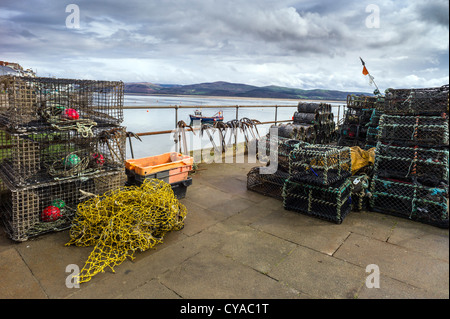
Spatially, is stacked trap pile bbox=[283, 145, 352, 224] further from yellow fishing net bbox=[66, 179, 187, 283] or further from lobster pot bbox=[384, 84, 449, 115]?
yellow fishing net bbox=[66, 179, 187, 283]

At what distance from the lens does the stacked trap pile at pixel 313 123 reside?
9.94 metres

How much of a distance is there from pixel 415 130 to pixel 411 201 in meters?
1.16

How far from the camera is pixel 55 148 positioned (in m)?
4.27

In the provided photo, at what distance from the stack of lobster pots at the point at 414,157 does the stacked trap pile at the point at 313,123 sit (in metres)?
4.43

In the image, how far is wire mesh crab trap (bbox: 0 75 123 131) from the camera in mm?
3477

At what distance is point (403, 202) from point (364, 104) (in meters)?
6.27

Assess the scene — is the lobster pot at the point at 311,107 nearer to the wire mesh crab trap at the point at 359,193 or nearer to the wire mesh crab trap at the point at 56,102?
the wire mesh crab trap at the point at 359,193

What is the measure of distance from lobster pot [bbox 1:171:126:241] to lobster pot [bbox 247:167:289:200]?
2.62 m

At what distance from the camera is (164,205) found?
3859 mm

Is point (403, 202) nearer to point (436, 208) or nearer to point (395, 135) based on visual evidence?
point (436, 208)

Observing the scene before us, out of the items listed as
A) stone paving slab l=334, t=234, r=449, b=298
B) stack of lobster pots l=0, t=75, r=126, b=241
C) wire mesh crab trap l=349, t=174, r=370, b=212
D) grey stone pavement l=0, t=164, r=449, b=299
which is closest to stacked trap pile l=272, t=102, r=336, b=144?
wire mesh crab trap l=349, t=174, r=370, b=212

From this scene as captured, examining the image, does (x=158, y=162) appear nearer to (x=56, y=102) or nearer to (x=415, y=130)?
(x=56, y=102)

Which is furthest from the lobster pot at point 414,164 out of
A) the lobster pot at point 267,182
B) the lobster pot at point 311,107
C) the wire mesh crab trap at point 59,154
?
the lobster pot at point 311,107
